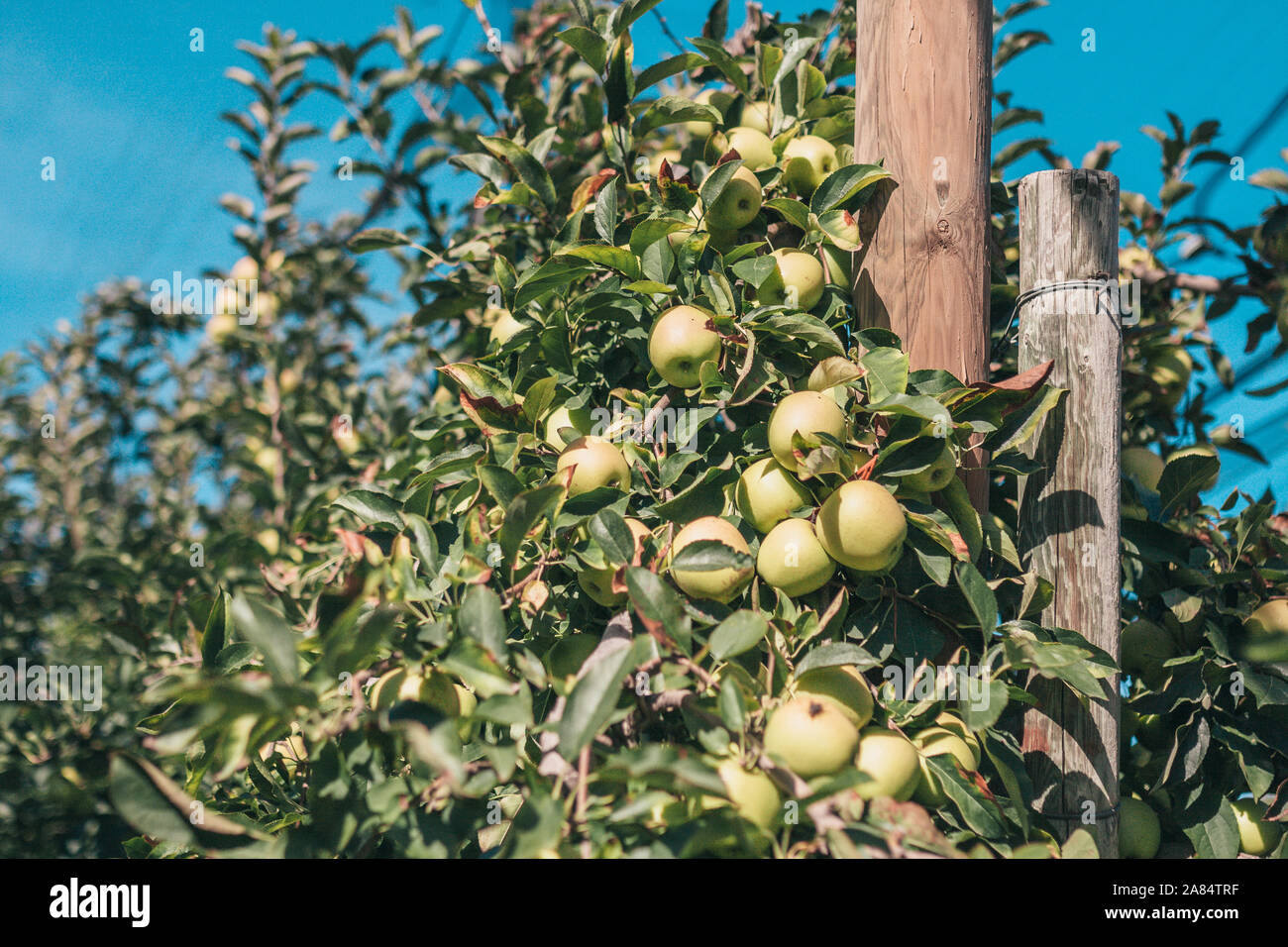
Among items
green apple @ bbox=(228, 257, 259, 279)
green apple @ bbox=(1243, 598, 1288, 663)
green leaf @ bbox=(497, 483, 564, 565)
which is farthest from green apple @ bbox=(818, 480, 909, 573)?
green apple @ bbox=(228, 257, 259, 279)

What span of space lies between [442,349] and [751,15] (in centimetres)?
109

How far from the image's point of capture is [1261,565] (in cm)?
141

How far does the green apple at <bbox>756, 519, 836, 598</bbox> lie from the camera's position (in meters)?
1.04

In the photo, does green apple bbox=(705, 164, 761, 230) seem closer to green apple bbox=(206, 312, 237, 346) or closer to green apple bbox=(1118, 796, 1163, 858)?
green apple bbox=(1118, 796, 1163, 858)

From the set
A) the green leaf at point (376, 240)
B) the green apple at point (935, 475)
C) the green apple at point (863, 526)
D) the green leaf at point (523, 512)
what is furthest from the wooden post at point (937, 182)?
the green leaf at point (376, 240)

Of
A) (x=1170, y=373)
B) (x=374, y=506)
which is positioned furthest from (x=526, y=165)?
(x=1170, y=373)

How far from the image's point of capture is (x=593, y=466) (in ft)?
3.59

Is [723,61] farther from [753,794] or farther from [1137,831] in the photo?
[1137,831]

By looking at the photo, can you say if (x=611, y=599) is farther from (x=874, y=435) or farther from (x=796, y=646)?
(x=874, y=435)

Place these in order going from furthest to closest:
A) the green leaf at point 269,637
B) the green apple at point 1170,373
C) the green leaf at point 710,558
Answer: the green apple at point 1170,373, the green leaf at point 710,558, the green leaf at point 269,637

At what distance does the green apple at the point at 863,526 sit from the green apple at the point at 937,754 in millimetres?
233

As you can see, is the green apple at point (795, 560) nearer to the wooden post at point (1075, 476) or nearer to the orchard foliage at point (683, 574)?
the orchard foliage at point (683, 574)

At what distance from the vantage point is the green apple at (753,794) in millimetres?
836
